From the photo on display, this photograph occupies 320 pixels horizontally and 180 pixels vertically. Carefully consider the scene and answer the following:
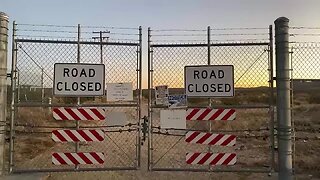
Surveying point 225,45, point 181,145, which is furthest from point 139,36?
point 181,145

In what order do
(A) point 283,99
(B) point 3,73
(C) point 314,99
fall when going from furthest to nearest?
1. (C) point 314,99
2. (B) point 3,73
3. (A) point 283,99


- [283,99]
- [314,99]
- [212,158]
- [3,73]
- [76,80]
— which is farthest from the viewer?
[314,99]

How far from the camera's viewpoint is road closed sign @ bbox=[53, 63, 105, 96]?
8281 millimetres

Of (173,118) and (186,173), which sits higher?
(173,118)

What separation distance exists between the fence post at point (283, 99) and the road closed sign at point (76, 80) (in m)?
3.84

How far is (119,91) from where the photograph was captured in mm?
8516

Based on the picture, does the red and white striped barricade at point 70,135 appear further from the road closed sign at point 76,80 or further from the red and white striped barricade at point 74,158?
the road closed sign at point 76,80

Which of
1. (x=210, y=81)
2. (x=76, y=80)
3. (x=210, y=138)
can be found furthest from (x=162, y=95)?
(x=76, y=80)

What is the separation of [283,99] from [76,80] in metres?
4.46

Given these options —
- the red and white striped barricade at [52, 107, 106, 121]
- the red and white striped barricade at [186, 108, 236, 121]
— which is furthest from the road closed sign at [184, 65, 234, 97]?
the red and white striped barricade at [52, 107, 106, 121]

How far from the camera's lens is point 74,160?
846 cm

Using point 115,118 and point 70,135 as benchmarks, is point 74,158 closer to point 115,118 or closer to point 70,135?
point 70,135

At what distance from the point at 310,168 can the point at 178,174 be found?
3.96 meters

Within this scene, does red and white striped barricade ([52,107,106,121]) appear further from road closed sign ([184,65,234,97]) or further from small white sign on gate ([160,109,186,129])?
road closed sign ([184,65,234,97])
